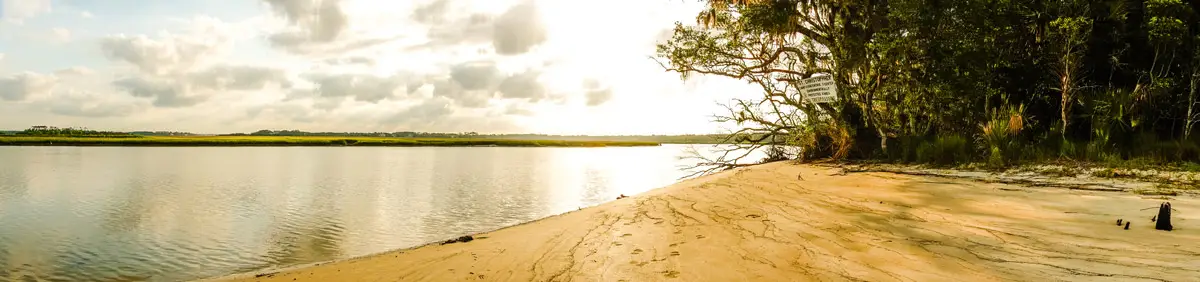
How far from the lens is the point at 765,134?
1745 centimetres

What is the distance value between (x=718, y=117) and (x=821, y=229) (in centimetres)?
1164

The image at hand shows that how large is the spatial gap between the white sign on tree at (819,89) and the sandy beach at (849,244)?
23.1 feet

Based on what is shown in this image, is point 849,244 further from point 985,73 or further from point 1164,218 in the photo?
point 985,73

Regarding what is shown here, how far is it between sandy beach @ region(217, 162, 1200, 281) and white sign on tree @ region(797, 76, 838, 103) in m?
7.03

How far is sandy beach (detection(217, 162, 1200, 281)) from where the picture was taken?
13.1 feet

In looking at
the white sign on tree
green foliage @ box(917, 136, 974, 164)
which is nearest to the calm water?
the white sign on tree

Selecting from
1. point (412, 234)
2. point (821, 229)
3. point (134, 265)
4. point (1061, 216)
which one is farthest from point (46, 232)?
point (1061, 216)

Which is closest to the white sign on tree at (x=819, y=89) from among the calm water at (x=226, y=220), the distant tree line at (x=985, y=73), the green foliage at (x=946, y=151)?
the distant tree line at (x=985, y=73)

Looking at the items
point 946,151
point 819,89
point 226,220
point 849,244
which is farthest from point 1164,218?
point 226,220

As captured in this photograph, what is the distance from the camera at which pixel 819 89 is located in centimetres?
1530

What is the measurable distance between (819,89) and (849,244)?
11.3m

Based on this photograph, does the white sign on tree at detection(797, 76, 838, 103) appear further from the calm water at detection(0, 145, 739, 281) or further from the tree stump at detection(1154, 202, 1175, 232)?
the tree stump at detection(1154, 202, 1175, 232)

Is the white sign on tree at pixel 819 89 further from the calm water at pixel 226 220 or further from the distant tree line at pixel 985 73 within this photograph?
the calm water at pixel 226 220

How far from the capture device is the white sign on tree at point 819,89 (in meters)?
14.9
